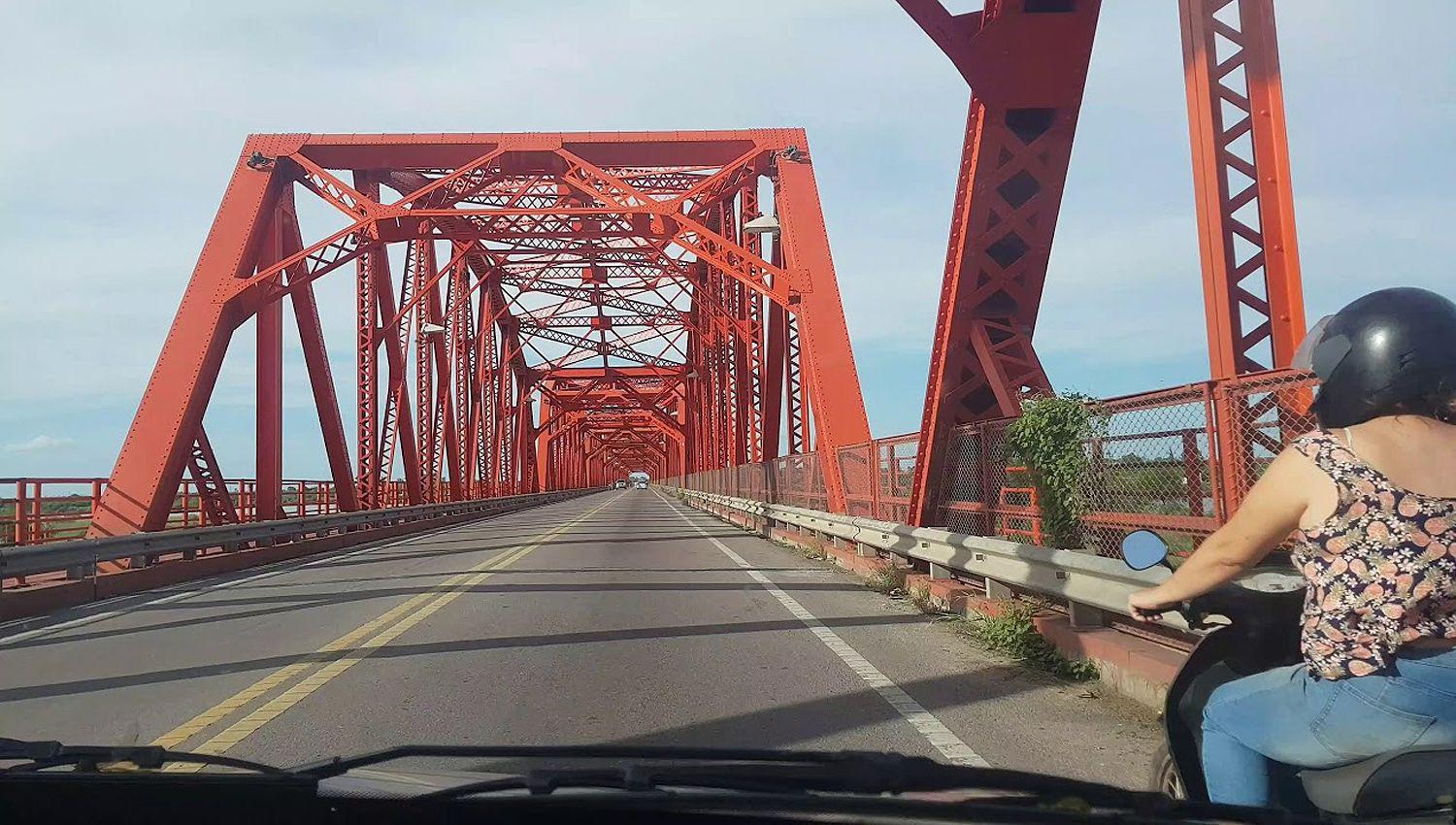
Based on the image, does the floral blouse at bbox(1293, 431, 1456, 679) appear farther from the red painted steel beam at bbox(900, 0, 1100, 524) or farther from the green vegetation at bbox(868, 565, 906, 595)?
the green vegetation at bbox(868, 565, 906, 595)

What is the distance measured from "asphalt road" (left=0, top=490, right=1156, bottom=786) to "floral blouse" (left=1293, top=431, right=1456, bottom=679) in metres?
2.34

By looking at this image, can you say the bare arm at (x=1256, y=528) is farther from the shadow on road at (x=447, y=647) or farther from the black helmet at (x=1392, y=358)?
the shadow on road at (x=447, y=647)

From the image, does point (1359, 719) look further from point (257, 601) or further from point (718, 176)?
point (718, 176)

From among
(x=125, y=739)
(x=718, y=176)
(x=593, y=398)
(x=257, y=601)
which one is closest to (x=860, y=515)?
(x=257, y=601)

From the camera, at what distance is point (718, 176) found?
21391mm

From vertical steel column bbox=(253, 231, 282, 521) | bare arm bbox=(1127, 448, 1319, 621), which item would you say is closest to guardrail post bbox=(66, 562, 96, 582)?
vertical steel column bbox=(253, 231, 282, 521)

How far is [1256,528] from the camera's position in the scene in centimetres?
241

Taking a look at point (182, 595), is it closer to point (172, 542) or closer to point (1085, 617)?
point (172, 542)

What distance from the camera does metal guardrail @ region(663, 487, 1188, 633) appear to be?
18.4 feet

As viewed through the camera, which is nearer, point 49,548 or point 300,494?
point 49,548

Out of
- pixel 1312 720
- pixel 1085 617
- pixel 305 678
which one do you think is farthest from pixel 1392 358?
pixel 305 678

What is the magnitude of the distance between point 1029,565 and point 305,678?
4736 millimetres

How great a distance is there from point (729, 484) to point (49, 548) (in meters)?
23.1

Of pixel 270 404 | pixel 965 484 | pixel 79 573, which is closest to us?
pixel 965 484
